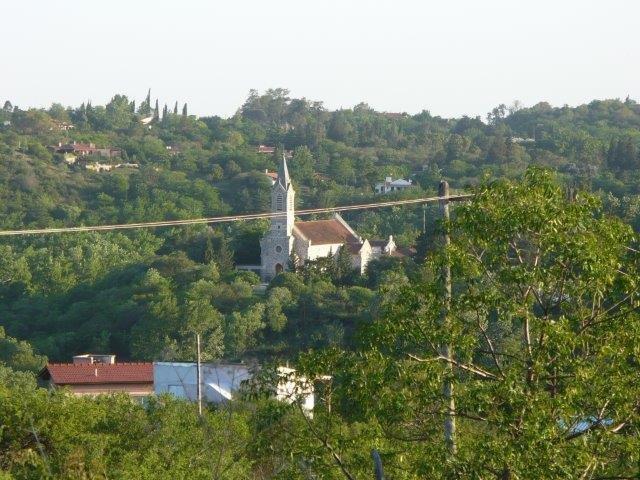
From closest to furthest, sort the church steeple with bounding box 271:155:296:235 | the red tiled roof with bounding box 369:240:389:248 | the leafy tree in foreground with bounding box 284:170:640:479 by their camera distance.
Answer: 1. the leafy tree in foreground with bounding box 284:170:640:479
2. the red tiled roof with bounding box 369:240:389:248
3. the church steeple with bounding box 271:155:296:235

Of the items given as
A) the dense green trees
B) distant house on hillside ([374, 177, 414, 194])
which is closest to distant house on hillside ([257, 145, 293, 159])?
distant house on hillside ([374, 177, 414, 194])

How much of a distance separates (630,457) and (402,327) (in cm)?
177

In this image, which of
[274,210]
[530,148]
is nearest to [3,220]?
[274,210]

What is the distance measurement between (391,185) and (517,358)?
6794 cm

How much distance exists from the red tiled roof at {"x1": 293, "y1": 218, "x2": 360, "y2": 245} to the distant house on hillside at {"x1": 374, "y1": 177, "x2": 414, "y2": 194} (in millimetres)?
20931

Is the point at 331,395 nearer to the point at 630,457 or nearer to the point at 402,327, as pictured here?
the point at 402,327

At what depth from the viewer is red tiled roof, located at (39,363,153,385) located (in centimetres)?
2941

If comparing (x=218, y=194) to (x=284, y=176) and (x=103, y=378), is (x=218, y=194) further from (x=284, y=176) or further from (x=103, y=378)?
(x=103, y=378)

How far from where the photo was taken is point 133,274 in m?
49.8

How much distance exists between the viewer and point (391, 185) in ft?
255

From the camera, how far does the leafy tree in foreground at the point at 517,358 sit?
949cm

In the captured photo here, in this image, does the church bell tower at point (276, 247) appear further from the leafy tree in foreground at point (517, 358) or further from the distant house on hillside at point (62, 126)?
the distant house on hillside at point (62, 126)

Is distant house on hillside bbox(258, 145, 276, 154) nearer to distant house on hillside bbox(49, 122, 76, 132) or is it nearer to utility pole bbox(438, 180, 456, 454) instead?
distant house on hillside bbox(49, 122, 76, 132)

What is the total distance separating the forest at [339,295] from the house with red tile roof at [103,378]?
1.12 metres
